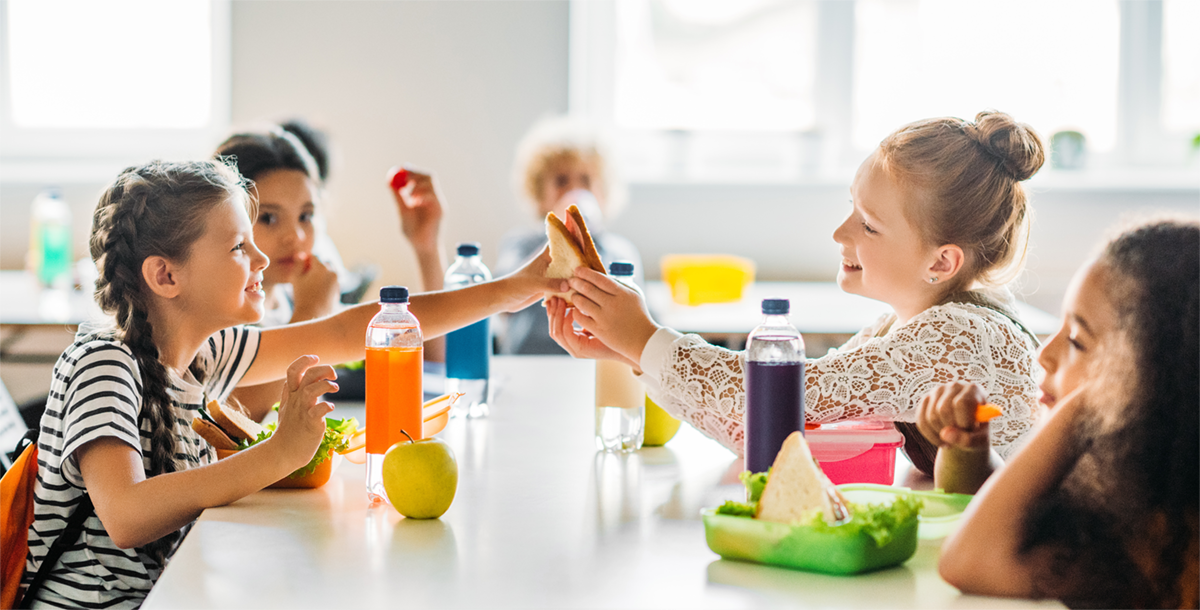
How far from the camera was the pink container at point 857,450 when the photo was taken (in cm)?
115

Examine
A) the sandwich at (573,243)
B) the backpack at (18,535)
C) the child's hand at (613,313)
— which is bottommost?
the backpack at (18,535)

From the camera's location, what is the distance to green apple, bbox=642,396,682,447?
141cm

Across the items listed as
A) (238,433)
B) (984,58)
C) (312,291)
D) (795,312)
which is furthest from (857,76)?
(238,433)

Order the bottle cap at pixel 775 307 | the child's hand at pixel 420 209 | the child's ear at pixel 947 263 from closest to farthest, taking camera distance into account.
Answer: the bottle cap at pixel 775 307 → the child's ear at pixel 947 263 → the child's hand at pixel 420 209

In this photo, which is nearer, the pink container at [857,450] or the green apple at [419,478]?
the green apple at [419,478]

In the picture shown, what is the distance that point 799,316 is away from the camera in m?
2.92

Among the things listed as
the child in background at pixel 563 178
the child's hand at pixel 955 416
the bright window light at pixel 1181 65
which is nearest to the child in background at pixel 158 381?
the child's hand at pixel 955 416

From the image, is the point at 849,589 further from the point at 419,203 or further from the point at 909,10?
the point at 909,10

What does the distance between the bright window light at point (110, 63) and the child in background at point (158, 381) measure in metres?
2.67

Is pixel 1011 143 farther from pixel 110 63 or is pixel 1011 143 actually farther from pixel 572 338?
pixel 110 63

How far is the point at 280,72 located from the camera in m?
3.65

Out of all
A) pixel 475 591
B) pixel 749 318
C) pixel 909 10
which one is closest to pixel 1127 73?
pixel 909 10

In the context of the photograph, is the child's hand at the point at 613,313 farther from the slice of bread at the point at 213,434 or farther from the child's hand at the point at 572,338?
the slice of bread at the point at 213,434

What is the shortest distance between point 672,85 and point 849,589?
3237 mm
